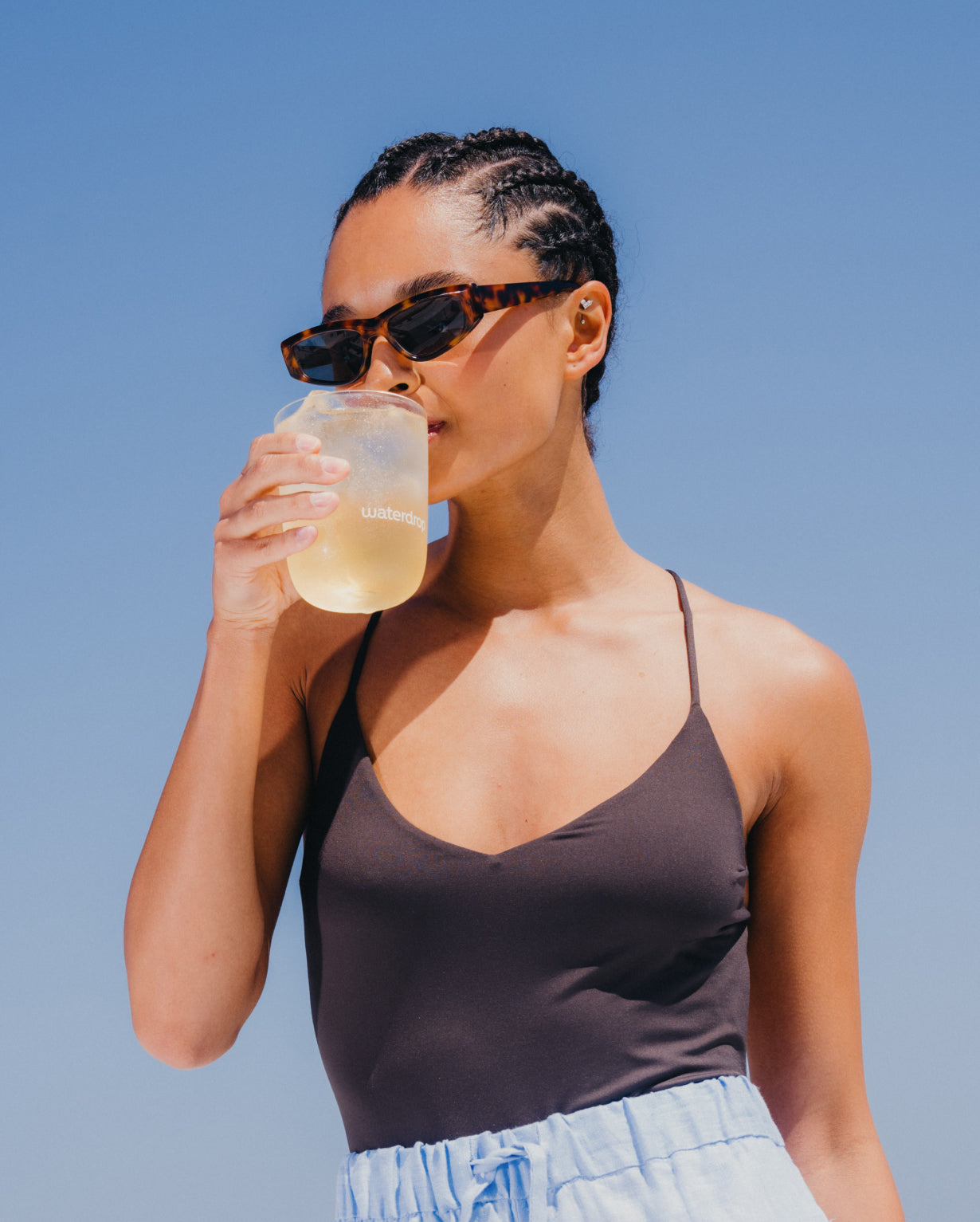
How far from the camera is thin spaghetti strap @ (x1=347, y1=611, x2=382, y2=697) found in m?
2.66

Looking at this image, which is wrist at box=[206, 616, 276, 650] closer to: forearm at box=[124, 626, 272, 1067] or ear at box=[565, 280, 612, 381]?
forearm at box=[124, 626, 272, 1067]

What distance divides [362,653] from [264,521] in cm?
65

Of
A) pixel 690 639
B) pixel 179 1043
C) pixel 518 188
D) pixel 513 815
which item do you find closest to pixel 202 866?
pixel 179 1043

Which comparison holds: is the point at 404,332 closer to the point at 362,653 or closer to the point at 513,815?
the point at 362,653

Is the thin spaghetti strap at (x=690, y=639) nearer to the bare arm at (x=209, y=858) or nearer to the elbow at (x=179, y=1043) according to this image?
the bare arm at (x=209, y=858)

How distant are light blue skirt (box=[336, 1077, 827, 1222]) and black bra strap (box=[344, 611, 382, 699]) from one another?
2.82ft

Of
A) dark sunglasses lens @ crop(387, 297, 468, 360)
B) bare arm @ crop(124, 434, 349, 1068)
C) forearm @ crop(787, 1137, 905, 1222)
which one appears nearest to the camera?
bare arm @ crop(124, 434, 349, 1068)

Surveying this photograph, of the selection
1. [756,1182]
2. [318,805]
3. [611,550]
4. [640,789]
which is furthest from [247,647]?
[756,1182]

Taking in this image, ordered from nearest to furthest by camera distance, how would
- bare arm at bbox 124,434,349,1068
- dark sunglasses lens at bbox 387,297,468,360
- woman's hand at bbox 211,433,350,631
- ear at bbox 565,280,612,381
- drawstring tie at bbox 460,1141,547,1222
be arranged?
woman's hand at bbox 211,433,350,631 < drawstring tie at bbox 460,1141,547,1222 < bare arm at bbox 124,434,349,1068 < dark sunglasses lens at bbox 387,297,468,360 < ear at bbox 565,280,612,381

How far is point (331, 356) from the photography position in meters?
2.59

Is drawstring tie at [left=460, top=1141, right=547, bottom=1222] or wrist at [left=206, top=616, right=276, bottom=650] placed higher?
wrist at [left=206, top=616, right=276, bottom=650]

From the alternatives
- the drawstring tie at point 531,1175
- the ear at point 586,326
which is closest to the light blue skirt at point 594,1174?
the drawstring tie at point 531,1175

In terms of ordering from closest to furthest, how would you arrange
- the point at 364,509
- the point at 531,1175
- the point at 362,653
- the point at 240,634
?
the point at 364,509 → the point at 531,1175 → the point at 240,634 → the point at 362,653

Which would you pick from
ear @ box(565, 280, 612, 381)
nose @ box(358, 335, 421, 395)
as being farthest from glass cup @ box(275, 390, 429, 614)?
ear @ box(565, 280, 612, 381)
